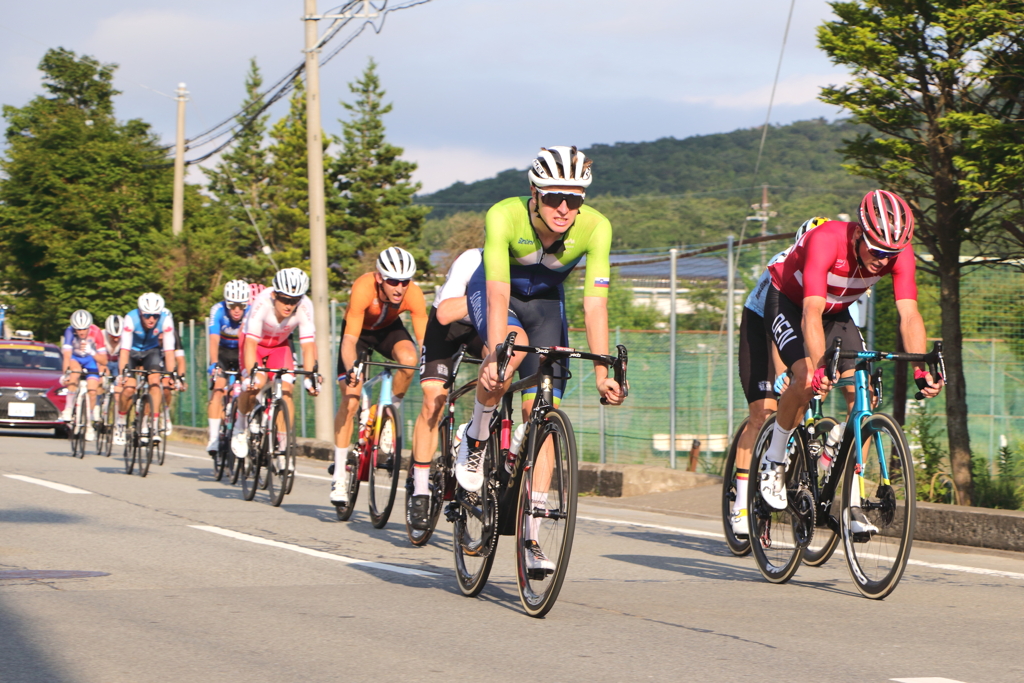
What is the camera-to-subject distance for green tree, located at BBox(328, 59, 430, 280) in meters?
82.0

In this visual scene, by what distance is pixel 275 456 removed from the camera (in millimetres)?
10969

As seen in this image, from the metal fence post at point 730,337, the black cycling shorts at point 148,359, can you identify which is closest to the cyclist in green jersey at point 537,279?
the metal fence post at point 730,337

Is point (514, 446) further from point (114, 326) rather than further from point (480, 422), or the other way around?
point (114, 326)

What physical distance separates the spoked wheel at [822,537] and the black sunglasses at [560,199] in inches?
74.9

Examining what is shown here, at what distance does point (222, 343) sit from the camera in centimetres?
1396

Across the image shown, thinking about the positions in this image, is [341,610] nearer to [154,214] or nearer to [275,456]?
[275,456]

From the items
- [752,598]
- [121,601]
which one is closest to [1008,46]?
[752,598]

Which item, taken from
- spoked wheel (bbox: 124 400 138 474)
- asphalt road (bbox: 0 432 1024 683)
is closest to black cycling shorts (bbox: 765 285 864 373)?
asphalt road (bbox: 0 432 1024 683)

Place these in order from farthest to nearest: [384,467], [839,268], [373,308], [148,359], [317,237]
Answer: [317,237] < [148,359] < [373,308] < [384,467] < [839,268]

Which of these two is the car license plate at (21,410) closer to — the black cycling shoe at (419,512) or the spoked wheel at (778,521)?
the black cycling shoe at (419,512)

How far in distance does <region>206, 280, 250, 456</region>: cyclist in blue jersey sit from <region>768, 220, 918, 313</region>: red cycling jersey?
777 centimetres

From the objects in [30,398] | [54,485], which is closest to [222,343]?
[54,485]

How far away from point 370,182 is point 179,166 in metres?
44.7

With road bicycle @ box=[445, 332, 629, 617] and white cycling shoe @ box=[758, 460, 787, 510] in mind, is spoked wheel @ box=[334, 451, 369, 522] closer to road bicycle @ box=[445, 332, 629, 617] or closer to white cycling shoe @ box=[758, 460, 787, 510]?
road bicycle @ box=[445, 332, 629, 617]
